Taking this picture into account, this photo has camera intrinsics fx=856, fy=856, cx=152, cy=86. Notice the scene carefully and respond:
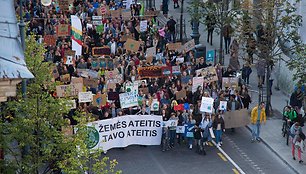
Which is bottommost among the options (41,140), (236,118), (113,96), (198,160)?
(198,160)

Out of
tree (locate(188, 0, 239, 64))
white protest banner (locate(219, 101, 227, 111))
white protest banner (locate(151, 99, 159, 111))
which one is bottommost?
white protest banner (locate(219, 101, 227, 111))

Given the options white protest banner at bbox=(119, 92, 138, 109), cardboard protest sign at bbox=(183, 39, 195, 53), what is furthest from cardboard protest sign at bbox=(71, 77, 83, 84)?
cardboard protest sign at bbox=(183, 39, 195, 53)

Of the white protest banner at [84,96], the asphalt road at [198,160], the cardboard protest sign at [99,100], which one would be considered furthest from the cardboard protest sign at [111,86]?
the asphalt road at [198,160]

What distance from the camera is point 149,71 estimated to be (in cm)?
3269

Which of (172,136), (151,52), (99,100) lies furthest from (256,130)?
(151,52)

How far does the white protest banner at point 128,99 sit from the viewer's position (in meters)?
29.5

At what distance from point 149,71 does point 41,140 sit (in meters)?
15.3

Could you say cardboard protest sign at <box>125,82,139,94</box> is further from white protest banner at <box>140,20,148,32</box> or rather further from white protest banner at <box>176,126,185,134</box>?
white protest banner at <box>140,20,148,32</box>

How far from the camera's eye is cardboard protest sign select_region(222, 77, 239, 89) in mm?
32562

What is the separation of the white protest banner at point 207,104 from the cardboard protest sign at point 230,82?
10.7 feet

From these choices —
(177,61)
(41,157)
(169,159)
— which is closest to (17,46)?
(41,157)

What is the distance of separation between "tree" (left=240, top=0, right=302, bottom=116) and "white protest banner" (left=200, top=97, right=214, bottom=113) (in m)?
4.01

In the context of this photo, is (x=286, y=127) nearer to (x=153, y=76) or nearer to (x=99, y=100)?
(x=153, y=76)

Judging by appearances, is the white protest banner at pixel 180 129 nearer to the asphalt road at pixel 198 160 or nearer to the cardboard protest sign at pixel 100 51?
the asphalt road at pixel 198 160
